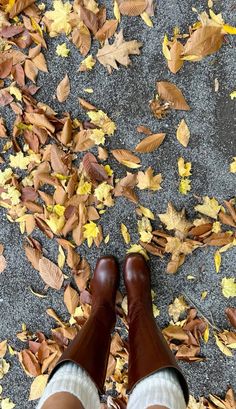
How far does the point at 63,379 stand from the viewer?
149 centimetres

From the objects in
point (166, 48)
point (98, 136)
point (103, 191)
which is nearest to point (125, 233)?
point (103, 191)

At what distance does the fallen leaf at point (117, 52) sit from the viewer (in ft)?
6.26

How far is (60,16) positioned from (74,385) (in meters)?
1.38

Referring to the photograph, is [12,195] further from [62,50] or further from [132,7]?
[132,7]

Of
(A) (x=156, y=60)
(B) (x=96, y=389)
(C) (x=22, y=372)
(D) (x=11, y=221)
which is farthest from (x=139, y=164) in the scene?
(C) (x=22, y=372)

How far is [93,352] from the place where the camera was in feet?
5.35

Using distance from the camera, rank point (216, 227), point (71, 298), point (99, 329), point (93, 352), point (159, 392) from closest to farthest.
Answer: point (159, 392)
point (93, 352)
point (99, 329)
point (216, 227)
point (71, 298)

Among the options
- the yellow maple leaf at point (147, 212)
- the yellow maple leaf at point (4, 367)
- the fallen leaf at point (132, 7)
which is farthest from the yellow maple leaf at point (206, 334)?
the fallen leaf at point (132, 7)

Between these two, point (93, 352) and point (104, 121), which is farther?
point (104, 121)

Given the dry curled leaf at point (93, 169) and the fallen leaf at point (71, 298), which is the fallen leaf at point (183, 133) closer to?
the dry curled leaf at point (93, 169)

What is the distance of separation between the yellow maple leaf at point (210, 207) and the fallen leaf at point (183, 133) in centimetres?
23

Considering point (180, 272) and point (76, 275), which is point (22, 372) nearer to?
point (76, 275)

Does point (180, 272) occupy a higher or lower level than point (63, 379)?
lower

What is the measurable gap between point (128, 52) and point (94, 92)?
0.21 metres
